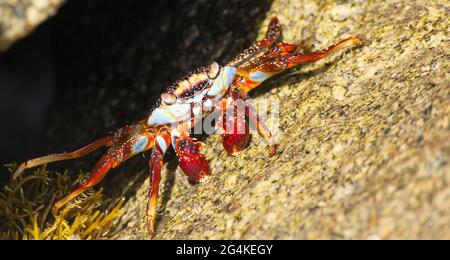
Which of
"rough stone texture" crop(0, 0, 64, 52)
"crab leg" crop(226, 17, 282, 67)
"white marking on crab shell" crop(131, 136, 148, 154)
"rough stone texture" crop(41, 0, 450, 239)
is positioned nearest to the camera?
"rough stone texture" crop(41, 0, 450, 239)

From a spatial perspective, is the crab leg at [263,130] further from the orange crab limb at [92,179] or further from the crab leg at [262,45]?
the orange crab limb at [92,179]

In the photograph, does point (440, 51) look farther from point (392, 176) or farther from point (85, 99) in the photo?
point (85, 99)

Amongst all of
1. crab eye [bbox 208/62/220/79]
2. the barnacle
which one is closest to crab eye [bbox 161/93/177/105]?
crab eye [bbox 208/62/220/79]

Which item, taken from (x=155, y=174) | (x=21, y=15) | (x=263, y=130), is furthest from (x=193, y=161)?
(x=21, y=15)

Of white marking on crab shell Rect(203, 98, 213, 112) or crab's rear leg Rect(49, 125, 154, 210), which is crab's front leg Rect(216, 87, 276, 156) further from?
crab's rear leg Rect(49, 125, 154, 210)

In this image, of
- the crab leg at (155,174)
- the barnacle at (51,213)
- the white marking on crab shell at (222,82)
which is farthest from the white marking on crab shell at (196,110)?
the barnacle at (51,213)

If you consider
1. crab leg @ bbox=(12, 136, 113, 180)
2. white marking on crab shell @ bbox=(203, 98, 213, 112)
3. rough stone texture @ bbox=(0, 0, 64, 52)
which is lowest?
crab leg @ bbox=(12, 136, 113, 180)
